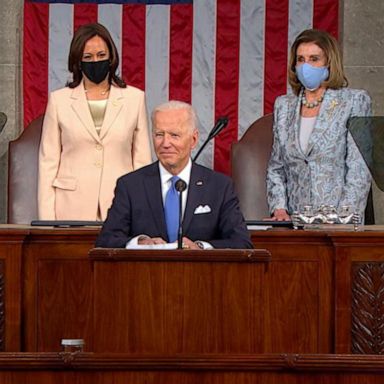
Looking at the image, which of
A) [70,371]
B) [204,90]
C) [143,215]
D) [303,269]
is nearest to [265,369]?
[70,371]

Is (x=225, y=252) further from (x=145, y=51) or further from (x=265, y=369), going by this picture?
(x=145, y=51)

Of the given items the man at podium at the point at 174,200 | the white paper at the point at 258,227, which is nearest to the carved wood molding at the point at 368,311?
the white paper at the point at 258,227

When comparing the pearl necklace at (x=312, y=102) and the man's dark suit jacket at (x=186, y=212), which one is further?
the pearl necklace at (x=312, y=102)

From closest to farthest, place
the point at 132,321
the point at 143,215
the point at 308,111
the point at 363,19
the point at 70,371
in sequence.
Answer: the point at 70,371, the point at 132,321, the point at 143,215, the point at 308,111, the point at 363,19

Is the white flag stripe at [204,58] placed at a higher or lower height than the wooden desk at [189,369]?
higher

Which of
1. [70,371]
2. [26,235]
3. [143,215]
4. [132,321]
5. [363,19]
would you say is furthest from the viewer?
[363,19]

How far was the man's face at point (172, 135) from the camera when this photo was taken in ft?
17.8

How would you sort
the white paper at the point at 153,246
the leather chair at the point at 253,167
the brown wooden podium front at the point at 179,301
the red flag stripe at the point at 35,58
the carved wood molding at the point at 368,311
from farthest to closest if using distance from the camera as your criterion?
the red flag stripe at the point at 35,58
the leather chair at the point at 253,167
the carved wood molding at the point at 368,311
the white paper at the point at 153,246
the brown wooden podium front at the point at 179,301

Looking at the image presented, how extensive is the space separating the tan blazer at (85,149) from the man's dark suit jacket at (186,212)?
1.16m

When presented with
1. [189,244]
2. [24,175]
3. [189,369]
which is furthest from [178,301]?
[24,175]

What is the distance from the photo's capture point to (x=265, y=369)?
12.7 ft

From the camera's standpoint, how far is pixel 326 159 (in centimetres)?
661

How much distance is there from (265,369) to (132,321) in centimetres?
84

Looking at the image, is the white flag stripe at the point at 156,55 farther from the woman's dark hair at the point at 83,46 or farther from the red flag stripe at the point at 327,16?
the woman's dark hair at the point at 83,46
